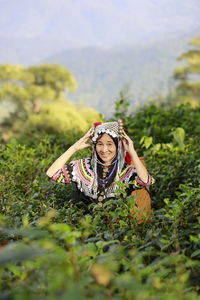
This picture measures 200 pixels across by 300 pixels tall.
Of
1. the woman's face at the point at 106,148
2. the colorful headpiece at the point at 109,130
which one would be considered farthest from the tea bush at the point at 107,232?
the colorful headpiece at the point at 109,130

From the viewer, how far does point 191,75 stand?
40.5 metres

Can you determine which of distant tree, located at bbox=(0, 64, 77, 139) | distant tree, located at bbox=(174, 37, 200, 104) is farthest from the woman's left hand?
distant tree, located at bbox=(174, 37, 200, 104)

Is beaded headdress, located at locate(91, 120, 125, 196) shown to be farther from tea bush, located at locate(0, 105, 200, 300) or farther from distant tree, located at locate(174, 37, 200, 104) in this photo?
distant tree, located at locate(174, 37, 200, 104)

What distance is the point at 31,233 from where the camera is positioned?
1.17 metres

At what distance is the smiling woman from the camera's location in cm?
368

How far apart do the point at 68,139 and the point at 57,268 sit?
5.72 metres

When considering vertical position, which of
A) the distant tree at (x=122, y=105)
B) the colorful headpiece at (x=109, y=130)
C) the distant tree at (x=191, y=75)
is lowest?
the colorful headpiece at (x=109, y=130)

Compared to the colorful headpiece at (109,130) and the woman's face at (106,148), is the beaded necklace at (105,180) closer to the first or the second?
the woman's face at (106,148)

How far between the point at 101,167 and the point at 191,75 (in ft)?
125

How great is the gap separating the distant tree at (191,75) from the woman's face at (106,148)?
34295 mm

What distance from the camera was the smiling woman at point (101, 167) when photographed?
12.1ft

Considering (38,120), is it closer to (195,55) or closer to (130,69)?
(195,55)

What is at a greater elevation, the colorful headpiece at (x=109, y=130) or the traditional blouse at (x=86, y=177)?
the colorful headpiece at (x=109, y=130)

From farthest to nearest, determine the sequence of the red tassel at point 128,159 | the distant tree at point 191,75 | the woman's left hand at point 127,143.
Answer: the distant tree at point 191,75 → the red tassel at point 128,159 → the woman's left hand at point 127,143
